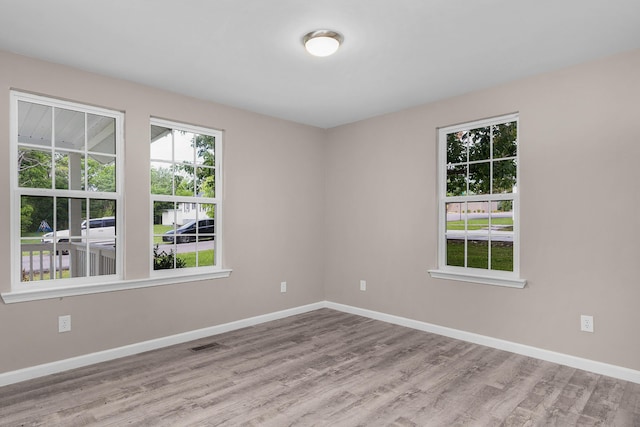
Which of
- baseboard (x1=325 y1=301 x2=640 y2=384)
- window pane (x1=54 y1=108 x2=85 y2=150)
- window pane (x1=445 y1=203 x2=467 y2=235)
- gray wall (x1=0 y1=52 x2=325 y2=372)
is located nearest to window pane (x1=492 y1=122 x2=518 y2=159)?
window pane (x1=445 y1=203 x2=467 y2=235)

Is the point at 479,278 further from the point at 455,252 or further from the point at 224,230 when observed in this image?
the point at 224,230

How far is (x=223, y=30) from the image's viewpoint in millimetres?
2666

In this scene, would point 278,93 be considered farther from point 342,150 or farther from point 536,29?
point 536,29

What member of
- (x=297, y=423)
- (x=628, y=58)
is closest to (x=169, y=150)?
(x=297, y=423)

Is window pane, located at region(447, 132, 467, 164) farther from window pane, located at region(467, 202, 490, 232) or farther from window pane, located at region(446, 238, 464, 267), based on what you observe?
window pane, located at region(446, 238, 464, 267)

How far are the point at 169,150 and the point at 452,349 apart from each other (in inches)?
136

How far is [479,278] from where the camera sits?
12.5ft

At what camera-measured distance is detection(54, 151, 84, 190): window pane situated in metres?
3.27

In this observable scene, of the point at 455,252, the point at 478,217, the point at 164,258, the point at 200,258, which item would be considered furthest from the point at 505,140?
the point at 164,258

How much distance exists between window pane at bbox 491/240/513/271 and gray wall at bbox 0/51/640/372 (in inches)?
9.1

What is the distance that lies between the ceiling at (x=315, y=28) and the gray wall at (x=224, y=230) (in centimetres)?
24

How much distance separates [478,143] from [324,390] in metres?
2.86

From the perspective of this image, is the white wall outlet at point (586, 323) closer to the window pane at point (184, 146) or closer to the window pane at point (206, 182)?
the window pane at point (206, 182)

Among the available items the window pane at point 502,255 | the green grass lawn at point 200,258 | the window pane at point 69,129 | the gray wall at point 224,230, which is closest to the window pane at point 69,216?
the gray wall at point 224,230
